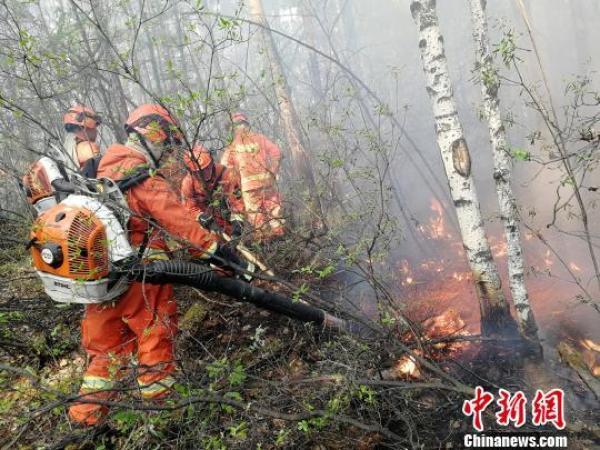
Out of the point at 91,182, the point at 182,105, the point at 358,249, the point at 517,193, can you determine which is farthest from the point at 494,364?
the point at 517,193

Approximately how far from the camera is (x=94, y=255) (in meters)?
2.91

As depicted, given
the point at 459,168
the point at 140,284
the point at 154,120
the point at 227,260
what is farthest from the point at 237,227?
the point at 459,168

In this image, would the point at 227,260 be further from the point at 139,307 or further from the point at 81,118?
the point at 81,118

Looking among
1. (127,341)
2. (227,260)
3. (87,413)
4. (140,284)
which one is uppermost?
(227,260)

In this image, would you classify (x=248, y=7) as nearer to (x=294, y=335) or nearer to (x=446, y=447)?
(x=294, y=335)

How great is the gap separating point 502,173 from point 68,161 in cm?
A: 497

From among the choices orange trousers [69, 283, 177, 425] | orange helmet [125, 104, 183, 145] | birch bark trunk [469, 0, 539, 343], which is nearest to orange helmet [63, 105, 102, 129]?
orange helmet [125, 104, 183, 145]

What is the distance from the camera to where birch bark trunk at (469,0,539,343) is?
4301 mm

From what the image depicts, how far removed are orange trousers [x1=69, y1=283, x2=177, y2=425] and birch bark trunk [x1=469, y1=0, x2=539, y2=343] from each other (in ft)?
12.0

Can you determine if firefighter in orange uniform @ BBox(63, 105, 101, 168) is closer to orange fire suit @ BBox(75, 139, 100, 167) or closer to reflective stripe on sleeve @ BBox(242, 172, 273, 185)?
orange fire suit @ BBox(75, 139, 100, 167)

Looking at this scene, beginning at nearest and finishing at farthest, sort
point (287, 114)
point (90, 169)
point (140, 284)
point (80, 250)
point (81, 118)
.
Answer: point (80, 250) → point (140, 284) → point (90, 169) → point (81, 118) → point (287, 114)

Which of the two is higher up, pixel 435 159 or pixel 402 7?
pixel 402 7

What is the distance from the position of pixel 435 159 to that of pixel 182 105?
1427cm

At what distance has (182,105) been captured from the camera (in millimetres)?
2965
